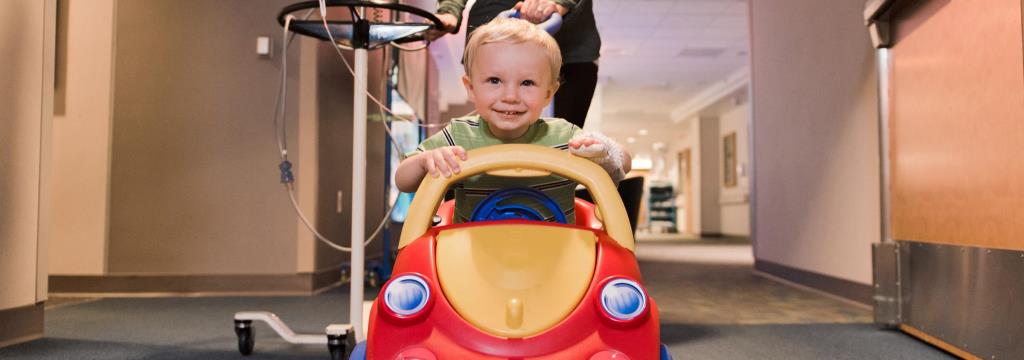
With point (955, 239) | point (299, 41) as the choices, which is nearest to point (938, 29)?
point (955, 239)

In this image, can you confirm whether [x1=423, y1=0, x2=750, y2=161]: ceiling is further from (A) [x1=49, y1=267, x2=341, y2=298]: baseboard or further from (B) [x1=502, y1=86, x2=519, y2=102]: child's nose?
(B) [x1=502, y1=86, x2=519, y2=102]: child's nose

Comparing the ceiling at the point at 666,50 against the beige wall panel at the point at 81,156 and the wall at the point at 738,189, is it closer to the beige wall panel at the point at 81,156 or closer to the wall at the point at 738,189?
the wall at the point at 738,189

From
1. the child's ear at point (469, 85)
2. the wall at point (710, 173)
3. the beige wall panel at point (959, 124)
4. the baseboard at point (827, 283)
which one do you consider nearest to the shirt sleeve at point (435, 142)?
the child's ear at point (469, 85)

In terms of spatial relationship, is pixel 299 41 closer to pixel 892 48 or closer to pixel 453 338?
pixel 892 48

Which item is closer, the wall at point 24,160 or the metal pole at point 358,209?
the metal pole at point 358,209

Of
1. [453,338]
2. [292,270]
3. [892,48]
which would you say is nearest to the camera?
[453,338]

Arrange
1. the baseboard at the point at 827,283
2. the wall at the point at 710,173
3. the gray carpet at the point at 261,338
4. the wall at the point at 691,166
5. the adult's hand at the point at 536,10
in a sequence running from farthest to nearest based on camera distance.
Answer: the wall at the point at 691,166, the wall at the point at 710,173, the baseboard at the point at 827,283, the gray carpet at the point at 261,338, the adult's hand at the point at 536,10

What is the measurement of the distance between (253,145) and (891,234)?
2.69m

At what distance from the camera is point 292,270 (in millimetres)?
3297

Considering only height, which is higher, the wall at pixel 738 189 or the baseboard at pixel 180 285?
the wall at pixel 738 189

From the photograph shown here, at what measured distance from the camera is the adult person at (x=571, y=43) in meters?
1.79

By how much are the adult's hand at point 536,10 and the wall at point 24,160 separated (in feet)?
4.74

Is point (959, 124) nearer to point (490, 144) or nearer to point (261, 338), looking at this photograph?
point (490, 144)

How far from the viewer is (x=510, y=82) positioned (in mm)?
1194
